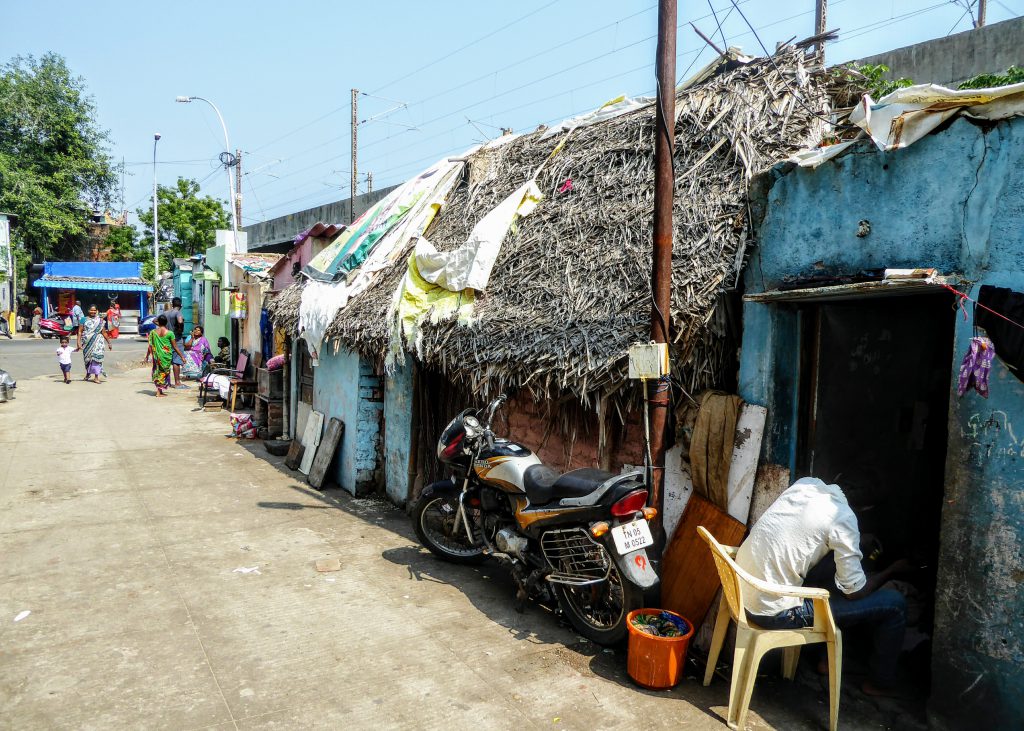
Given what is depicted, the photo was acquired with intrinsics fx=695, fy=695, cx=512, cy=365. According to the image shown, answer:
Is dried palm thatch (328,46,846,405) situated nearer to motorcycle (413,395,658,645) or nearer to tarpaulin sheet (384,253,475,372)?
tarpaulin sheet (384,253,475,372)

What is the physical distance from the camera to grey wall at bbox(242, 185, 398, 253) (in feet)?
64.0

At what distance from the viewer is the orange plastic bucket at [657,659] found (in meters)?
4.02

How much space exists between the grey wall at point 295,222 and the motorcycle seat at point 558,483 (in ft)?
45.5

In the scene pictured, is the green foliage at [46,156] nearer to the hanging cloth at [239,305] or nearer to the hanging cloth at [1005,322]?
the hanging cloth at [239,305]

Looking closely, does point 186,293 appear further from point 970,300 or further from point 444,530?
point 970,300

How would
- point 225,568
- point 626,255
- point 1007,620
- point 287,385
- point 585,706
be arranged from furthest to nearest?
1. point 287,385
2. point 225,568
3. point 626,255
4. point 585,706
5. point 1007,620

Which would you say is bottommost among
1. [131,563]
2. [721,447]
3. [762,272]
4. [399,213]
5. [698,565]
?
[131,563]

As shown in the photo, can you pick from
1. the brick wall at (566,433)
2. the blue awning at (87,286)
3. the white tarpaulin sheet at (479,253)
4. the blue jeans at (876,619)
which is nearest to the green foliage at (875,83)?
the white tarpaulin sheet at (479,253)

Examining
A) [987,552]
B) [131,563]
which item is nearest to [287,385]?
[131,563]

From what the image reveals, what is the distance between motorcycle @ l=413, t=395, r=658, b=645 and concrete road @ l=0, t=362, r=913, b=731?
9.1 inches

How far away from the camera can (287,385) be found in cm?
1169

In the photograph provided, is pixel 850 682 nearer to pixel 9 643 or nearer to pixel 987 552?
pixel 987 552

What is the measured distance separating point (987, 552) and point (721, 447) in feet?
4.93

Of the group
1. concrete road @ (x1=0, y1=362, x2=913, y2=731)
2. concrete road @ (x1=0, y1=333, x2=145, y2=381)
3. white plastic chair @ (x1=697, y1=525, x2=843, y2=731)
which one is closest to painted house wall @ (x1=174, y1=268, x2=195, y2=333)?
concrete road @ (x1=0, y1=333, x2=145, y2=381)
